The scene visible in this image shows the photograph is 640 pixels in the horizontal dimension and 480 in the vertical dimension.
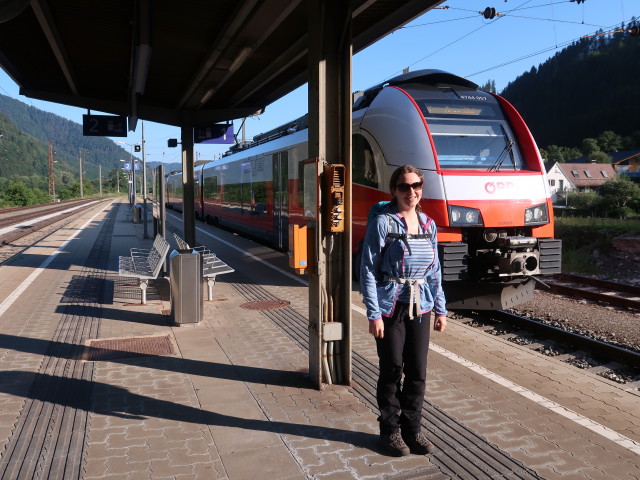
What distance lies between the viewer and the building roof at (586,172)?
82875mm

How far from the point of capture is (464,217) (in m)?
7.50

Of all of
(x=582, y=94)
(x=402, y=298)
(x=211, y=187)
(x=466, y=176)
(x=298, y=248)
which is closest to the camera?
(x=402, y=298)

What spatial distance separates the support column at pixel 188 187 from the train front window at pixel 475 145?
5.56 metres

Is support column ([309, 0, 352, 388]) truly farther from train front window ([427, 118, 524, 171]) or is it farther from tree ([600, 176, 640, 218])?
tree ([600, 176, 640, 218])

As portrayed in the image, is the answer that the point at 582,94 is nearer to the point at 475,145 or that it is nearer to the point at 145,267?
the point at 475,145

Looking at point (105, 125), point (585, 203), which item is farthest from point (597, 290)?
point (585, 203)

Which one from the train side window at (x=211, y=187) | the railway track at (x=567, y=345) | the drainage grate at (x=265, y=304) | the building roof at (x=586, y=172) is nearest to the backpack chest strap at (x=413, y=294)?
the railway track at (x=567, y=345)

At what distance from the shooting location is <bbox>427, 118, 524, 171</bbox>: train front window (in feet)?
26.3

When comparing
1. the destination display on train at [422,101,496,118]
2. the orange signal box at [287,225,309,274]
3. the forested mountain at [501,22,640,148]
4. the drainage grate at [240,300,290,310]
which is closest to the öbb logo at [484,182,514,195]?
the destination display on train at [422,101,496,118]

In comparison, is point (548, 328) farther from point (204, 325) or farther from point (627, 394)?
point (204, 325)

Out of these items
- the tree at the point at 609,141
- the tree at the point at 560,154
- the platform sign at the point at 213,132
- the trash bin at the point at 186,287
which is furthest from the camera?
the tree at the point at 560,154

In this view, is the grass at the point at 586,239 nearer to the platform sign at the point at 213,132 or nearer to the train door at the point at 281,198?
the train door at the point at 281,198

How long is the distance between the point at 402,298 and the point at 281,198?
10.1m

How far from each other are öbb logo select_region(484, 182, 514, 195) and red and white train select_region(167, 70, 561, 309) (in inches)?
0.6
